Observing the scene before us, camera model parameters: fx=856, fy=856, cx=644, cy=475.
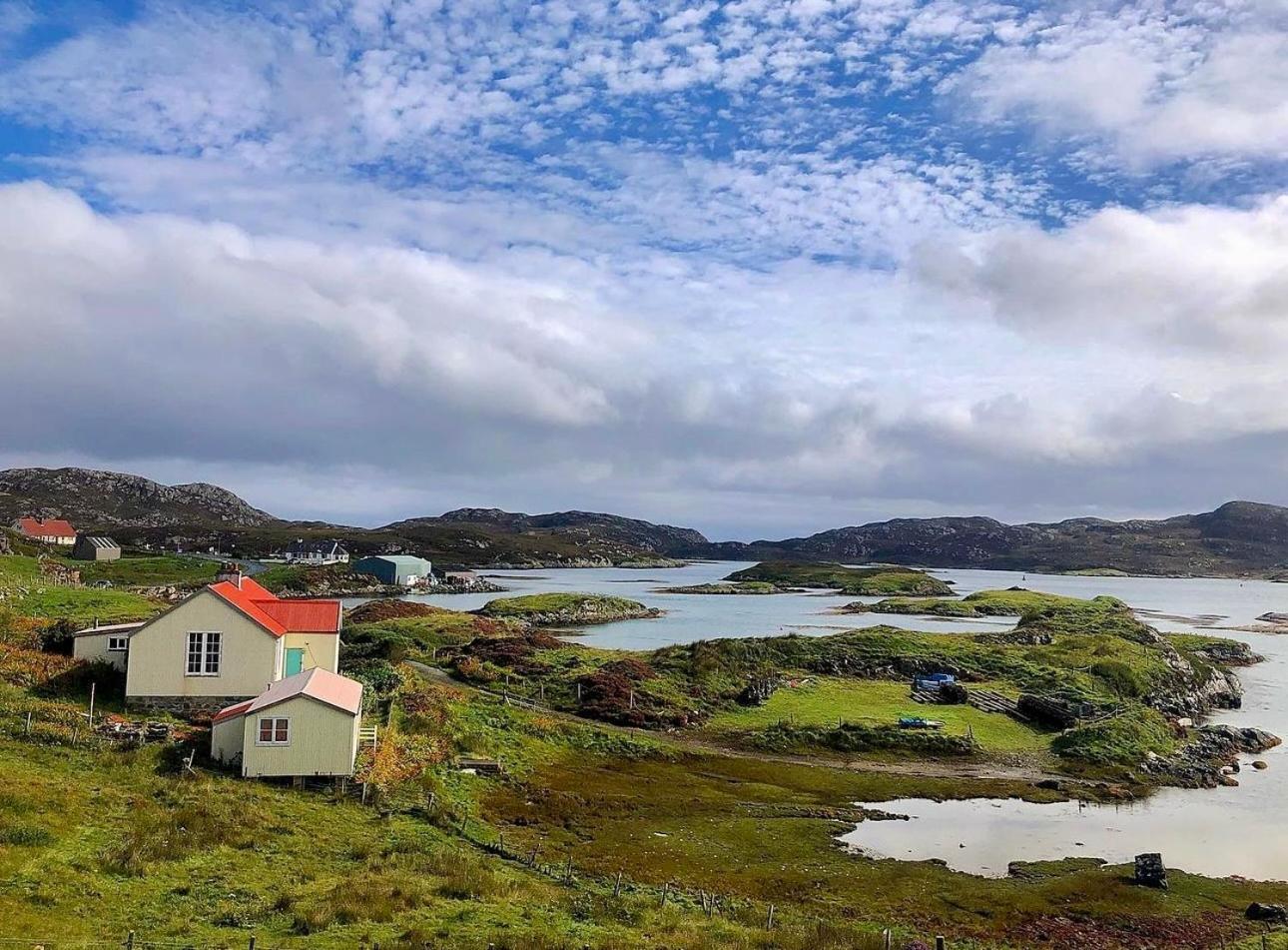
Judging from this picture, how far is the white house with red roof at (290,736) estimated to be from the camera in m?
29.2

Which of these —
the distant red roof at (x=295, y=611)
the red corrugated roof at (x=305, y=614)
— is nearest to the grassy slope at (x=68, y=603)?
the distant red roof at (x=295, y=611)

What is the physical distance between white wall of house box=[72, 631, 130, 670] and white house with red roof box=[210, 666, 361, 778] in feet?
34.4

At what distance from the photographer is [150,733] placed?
3086 centimetres

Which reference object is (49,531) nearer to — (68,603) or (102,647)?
(68,603)

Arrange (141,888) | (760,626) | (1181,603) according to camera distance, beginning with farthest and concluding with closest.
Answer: (1181,603) < (760,626) < (141,888)

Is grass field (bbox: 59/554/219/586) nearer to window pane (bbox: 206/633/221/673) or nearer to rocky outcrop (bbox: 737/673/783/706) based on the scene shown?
rocky outcrop (bbox: 737/673/783/706)

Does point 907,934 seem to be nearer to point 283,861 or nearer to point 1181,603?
point 283,861

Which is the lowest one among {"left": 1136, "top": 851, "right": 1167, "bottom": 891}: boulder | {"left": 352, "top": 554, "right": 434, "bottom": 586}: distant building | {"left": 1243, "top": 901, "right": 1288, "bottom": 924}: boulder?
{"left": 1243, "top": 901, "right": 1288, "bottom": 924}: boulder

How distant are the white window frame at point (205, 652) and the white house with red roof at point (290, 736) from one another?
597cm

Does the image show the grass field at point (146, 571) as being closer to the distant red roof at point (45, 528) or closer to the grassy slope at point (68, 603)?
the distant red roof at point (45, 528)

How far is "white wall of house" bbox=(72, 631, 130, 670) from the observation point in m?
37.1

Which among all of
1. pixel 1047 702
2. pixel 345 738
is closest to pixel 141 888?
pixel 345 738

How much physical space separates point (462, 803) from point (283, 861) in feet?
32.4

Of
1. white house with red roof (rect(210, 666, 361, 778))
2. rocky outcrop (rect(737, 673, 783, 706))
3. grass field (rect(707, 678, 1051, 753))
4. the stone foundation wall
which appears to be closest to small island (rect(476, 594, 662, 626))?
rocky outcrop (rect(737, 673, 783, 706))
